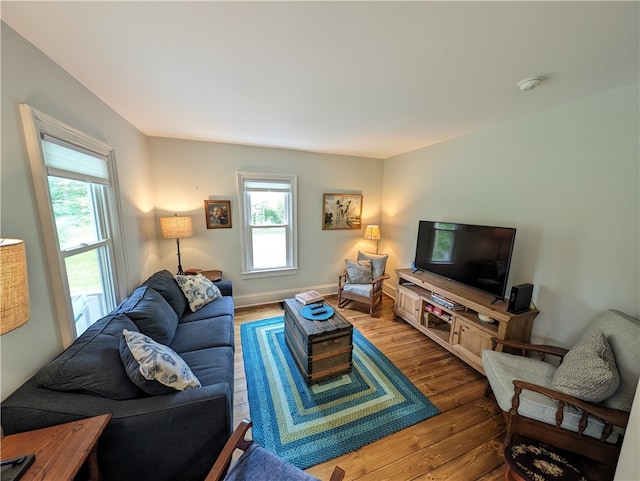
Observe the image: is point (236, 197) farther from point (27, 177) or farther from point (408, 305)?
point (408, 305)

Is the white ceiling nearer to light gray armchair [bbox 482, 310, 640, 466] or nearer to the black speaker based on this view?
the black speaker

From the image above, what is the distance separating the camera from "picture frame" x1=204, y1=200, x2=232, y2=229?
3229 mm

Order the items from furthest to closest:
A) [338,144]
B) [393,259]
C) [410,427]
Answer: [393,259]
[338,144]
[410,427]

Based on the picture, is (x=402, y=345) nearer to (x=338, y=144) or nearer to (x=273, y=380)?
(x=273, y=380)

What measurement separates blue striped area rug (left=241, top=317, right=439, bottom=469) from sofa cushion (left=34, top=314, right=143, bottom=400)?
955 mm

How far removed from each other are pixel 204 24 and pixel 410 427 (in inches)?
110

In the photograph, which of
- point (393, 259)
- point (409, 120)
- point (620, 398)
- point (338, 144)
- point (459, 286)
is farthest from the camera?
point (393, 259)

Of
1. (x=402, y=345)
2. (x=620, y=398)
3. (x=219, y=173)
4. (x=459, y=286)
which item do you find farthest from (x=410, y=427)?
(x=219, y=173)

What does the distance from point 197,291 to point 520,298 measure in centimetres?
311

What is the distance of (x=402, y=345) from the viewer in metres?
2.69

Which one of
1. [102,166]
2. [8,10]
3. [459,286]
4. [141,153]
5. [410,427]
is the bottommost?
[410,427]

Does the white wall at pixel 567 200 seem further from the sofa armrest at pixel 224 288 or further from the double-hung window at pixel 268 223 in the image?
the sofa armrest at pixel 224 288

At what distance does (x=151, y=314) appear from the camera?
177 centimetres

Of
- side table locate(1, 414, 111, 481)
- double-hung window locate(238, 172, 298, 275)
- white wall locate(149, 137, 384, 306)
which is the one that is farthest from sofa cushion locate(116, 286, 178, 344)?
double-hung window locate(238, 172, 298, 275)
